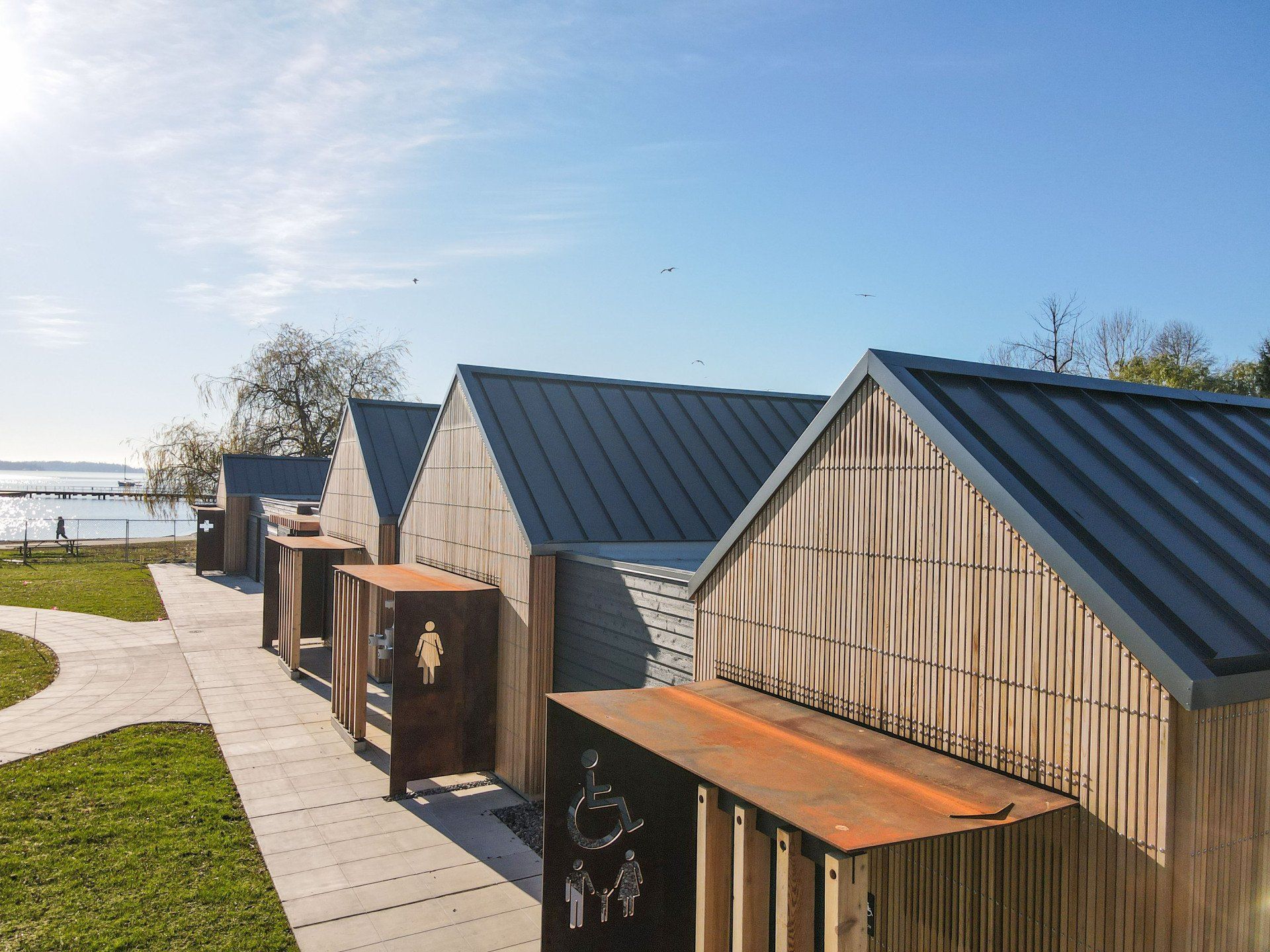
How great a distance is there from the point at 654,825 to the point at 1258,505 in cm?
472

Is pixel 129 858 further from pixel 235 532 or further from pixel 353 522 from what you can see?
pixel 235 532

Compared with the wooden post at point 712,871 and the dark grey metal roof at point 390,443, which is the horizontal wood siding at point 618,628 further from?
the dark grey metal roof at point 390,443

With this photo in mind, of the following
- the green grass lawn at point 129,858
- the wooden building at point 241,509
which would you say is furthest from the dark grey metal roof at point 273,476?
the green grass lawn at point 129,858

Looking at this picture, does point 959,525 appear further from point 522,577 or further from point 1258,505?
point 522,577

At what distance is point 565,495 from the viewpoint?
11758 mm

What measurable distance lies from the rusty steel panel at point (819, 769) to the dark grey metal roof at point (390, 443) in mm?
11468

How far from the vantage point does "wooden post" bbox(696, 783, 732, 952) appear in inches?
217

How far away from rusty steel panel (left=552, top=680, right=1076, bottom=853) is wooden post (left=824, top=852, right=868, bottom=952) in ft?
0.61

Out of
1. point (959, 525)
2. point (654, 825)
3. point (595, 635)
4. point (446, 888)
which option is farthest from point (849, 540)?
point (446, 888)

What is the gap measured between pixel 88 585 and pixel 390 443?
645 inches

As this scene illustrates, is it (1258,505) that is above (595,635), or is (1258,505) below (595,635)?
above

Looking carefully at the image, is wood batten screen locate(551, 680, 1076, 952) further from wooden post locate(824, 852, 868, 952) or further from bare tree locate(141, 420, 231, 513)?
bare tree locate(141, 420, 231, 513)

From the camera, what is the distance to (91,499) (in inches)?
7190

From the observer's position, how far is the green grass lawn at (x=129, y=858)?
287 inches
